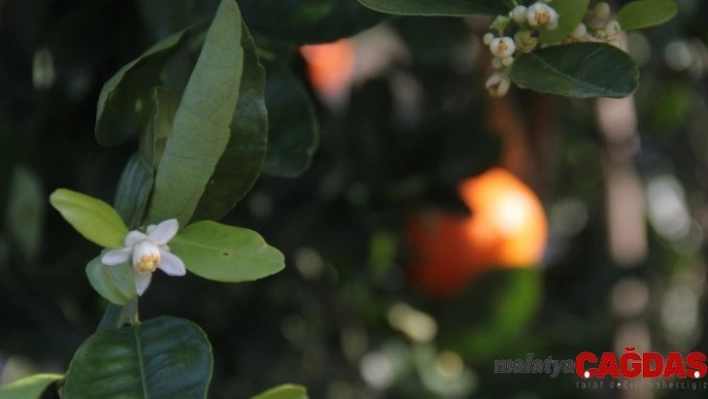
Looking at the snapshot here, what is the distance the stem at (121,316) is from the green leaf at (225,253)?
0.10 ft

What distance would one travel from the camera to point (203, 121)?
375 millimetres

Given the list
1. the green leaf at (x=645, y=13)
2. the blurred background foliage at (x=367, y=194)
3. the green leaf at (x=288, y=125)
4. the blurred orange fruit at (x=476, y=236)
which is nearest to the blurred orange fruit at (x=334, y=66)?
the blurred background foliage at (x=367, y=194)

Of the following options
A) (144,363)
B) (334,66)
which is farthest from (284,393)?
(334,66)

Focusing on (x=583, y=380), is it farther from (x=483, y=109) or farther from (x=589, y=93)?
(x=589, y=93)

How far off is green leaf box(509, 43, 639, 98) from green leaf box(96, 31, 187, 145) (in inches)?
5.5

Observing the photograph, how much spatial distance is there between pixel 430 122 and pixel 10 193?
0.40 m

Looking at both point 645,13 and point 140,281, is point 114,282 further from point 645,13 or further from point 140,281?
point 645,13

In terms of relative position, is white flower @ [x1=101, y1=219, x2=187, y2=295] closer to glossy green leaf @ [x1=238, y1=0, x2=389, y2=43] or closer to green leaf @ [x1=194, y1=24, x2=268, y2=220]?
green leaf @ [x1=194, y1=24, x2=268, y2=220]

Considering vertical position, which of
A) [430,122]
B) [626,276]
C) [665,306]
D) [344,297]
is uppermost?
[430,122]

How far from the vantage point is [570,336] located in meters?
1.18

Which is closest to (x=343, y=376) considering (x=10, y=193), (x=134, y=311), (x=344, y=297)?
(x=344, y=297)

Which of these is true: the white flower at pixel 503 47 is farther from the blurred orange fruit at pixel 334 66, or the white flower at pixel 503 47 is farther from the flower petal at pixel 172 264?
the blurred orange fruit at pixel 334 66

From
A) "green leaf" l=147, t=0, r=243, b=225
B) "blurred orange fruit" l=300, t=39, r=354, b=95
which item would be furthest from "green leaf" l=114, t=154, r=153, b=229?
"blurred orange fruit" l=300, t=39, r=354, b=95

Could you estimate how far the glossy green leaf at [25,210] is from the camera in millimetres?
750
